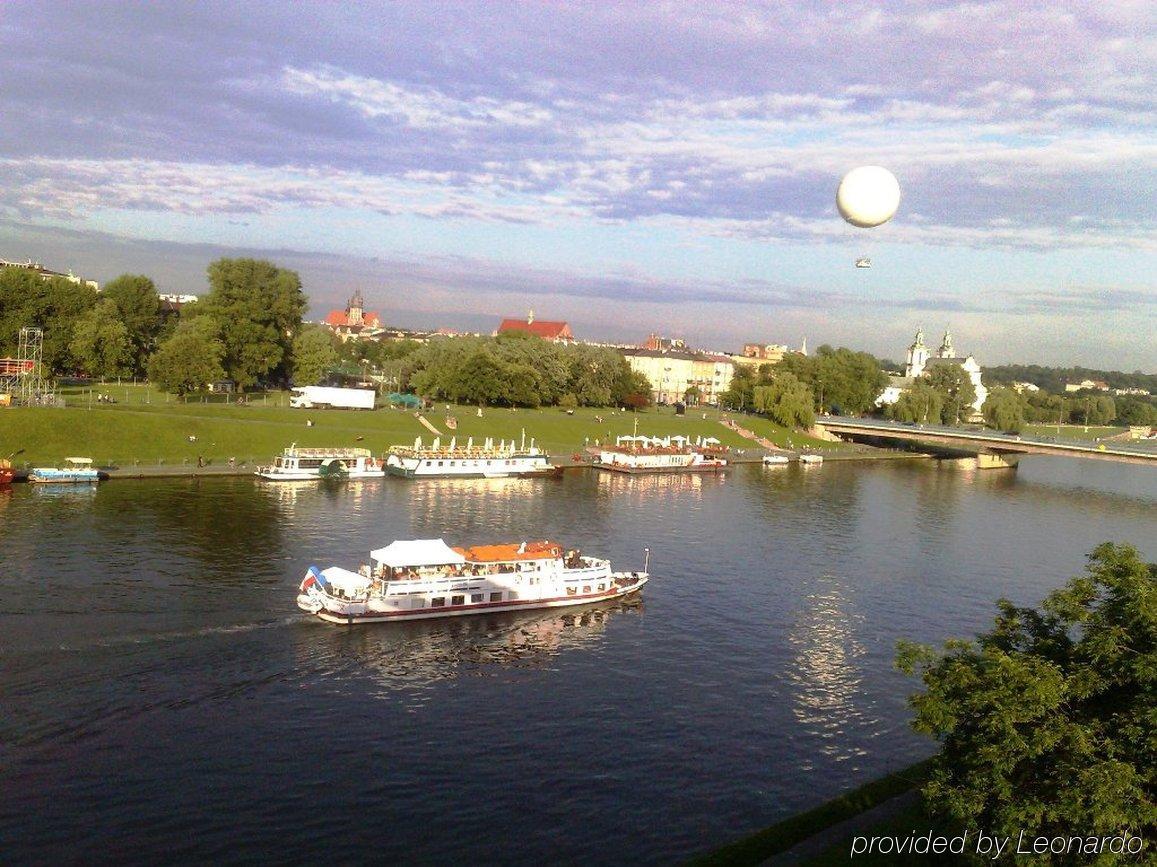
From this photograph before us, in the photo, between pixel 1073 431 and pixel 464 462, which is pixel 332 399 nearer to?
pixel 464 462

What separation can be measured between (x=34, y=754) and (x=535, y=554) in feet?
72.1

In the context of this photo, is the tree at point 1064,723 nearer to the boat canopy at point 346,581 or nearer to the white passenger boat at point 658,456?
the boat canopy at point 346,581

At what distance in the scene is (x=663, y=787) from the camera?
2616 centimetres

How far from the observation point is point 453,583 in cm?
4069

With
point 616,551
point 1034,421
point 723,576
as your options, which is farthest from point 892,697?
point 1034,421

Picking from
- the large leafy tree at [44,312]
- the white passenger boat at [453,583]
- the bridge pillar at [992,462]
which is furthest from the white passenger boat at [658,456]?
the large leafy tree at [44,312]

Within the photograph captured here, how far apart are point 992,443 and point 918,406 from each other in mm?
31871

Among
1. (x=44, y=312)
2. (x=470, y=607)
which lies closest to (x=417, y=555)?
(x=470, y=607)

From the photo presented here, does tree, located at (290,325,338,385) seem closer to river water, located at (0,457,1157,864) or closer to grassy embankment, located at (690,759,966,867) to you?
river water, located at (0,457,1157,864)

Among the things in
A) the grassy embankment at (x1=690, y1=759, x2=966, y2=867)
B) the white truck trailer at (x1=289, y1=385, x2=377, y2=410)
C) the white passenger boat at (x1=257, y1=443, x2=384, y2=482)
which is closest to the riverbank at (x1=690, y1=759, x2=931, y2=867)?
the grassy embankment at (x1=690, y1=759, x2=966, y2=867)

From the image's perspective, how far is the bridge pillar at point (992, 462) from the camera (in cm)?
11996

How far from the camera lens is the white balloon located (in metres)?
28.7

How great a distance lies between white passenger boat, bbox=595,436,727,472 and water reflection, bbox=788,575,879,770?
152 ft

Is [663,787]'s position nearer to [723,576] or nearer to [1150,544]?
[723,576]
